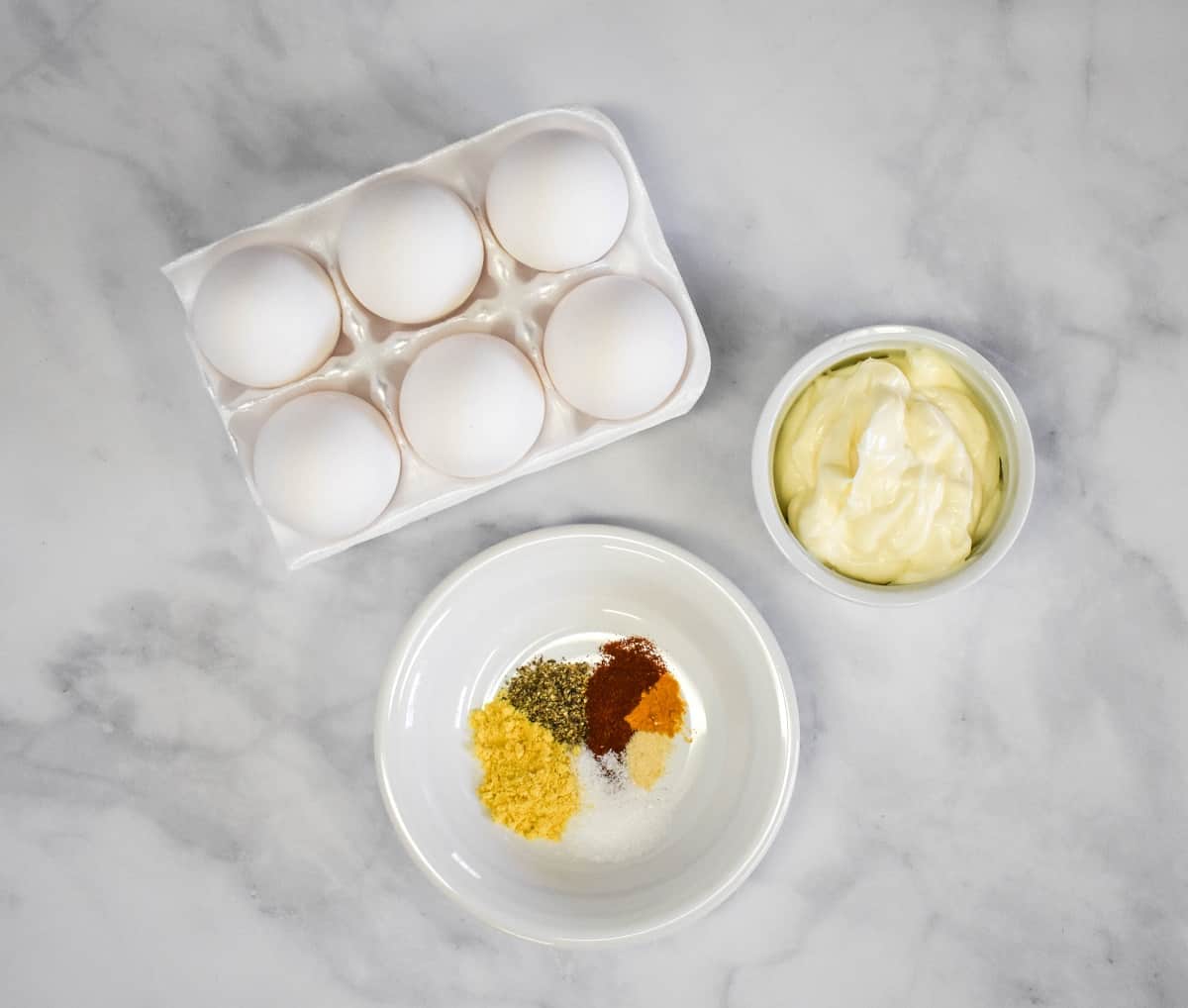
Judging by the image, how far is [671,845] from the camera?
40.9 inches

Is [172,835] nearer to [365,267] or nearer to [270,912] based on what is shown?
[270,912]

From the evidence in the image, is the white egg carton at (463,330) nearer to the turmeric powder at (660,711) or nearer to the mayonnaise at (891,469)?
the mayonnaise at (891,469)

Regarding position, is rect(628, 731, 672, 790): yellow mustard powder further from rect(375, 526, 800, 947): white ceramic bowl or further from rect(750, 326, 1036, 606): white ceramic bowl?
rect(750, 326, 1036, 606): white ceramic bowl

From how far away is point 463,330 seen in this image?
3.07ft

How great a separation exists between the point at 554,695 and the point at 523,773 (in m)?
0.09

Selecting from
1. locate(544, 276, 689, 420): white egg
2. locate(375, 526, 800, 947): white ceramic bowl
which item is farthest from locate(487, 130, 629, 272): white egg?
locate(375, 526, 800, 947): white ceramic bowl

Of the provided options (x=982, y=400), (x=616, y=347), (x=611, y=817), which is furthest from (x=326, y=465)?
(x=982, y=400)

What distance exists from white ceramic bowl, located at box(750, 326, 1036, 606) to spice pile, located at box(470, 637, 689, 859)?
23 cm

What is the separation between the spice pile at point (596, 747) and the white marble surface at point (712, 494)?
0.14 m

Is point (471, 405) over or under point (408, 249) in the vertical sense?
under

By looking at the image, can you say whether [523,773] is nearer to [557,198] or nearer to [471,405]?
[471,405]

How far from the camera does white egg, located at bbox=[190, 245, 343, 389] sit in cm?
84

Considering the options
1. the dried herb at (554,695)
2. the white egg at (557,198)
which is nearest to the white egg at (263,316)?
the white egg at (557,198)

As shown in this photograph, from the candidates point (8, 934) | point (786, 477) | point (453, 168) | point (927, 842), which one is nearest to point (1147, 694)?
point (927, 842)
